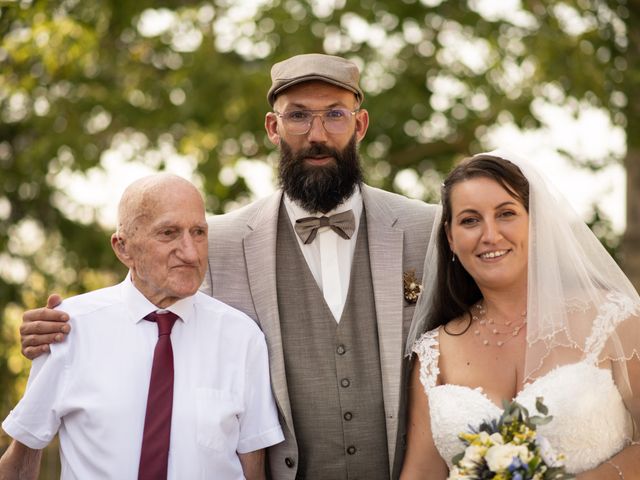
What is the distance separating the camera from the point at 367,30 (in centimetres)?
921

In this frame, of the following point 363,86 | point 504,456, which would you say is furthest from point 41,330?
Answer: point 363,86

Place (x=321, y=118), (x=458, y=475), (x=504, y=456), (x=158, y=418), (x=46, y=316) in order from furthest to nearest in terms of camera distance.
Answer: (x=321, y=118) < (x=46, y=316) < (x=158, y=418) < (x=458, y=475) < (x=504, y=456)

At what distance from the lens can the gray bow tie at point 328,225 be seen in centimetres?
422

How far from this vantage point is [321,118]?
4141 millimetres

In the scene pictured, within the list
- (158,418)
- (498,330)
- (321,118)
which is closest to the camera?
(158,418)

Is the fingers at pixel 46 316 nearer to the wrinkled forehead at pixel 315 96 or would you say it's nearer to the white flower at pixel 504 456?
the wrinkled forehead at pixel 315 96

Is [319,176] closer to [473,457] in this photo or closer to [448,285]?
[448,285]

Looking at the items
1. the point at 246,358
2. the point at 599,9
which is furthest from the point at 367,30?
the point at 246,358

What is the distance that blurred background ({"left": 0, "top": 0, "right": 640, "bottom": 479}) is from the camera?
837 cm

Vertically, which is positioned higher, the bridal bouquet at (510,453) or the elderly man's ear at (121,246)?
the elderly man's ear at (121,246)

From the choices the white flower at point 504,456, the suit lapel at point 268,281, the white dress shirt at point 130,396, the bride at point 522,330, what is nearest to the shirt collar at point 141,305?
the white dress shirt at point 130,396

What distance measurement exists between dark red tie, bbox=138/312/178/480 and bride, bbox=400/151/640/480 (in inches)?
37.8

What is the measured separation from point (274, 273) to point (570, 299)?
1163 mm

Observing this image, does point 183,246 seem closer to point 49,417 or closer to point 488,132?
point 49,417
